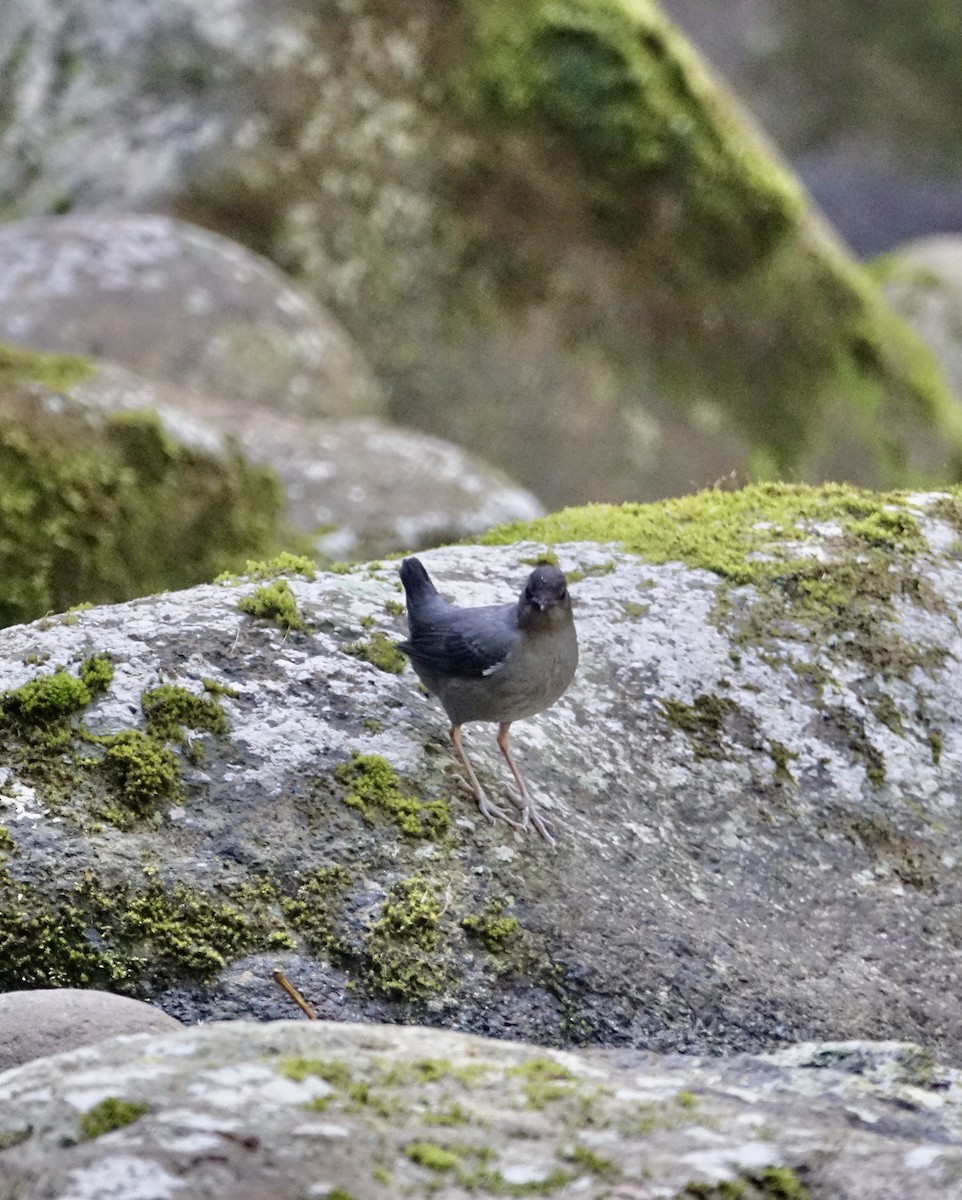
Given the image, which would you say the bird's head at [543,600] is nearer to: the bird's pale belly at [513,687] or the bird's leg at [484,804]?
the bird's pale belly at [513,687]

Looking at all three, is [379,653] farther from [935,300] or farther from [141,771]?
[935,300]

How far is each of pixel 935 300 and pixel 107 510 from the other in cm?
1439

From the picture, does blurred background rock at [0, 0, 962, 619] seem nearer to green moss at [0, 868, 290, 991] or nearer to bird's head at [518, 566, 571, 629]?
bird's head at [518, 566, 571, 629]

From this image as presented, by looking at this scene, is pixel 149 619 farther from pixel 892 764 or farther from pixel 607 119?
pixel 607 119

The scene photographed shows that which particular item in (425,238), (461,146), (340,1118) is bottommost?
(340,1118)

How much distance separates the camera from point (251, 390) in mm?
8938

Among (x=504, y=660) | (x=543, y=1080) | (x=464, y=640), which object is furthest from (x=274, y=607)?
(x=543, y=1080)

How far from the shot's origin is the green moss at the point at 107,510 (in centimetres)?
570

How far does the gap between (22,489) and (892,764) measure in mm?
3716

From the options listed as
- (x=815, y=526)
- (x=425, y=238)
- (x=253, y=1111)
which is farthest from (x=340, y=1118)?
(x=425, y=238)

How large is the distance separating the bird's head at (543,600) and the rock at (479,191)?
7211mm

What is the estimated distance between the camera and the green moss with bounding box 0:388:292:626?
224 inches

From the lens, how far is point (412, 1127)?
221 centimetres

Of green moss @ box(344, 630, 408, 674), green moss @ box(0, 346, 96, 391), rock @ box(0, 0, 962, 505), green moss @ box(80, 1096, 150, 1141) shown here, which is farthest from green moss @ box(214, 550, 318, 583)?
rock @ box(0, 0, 962, 505)
